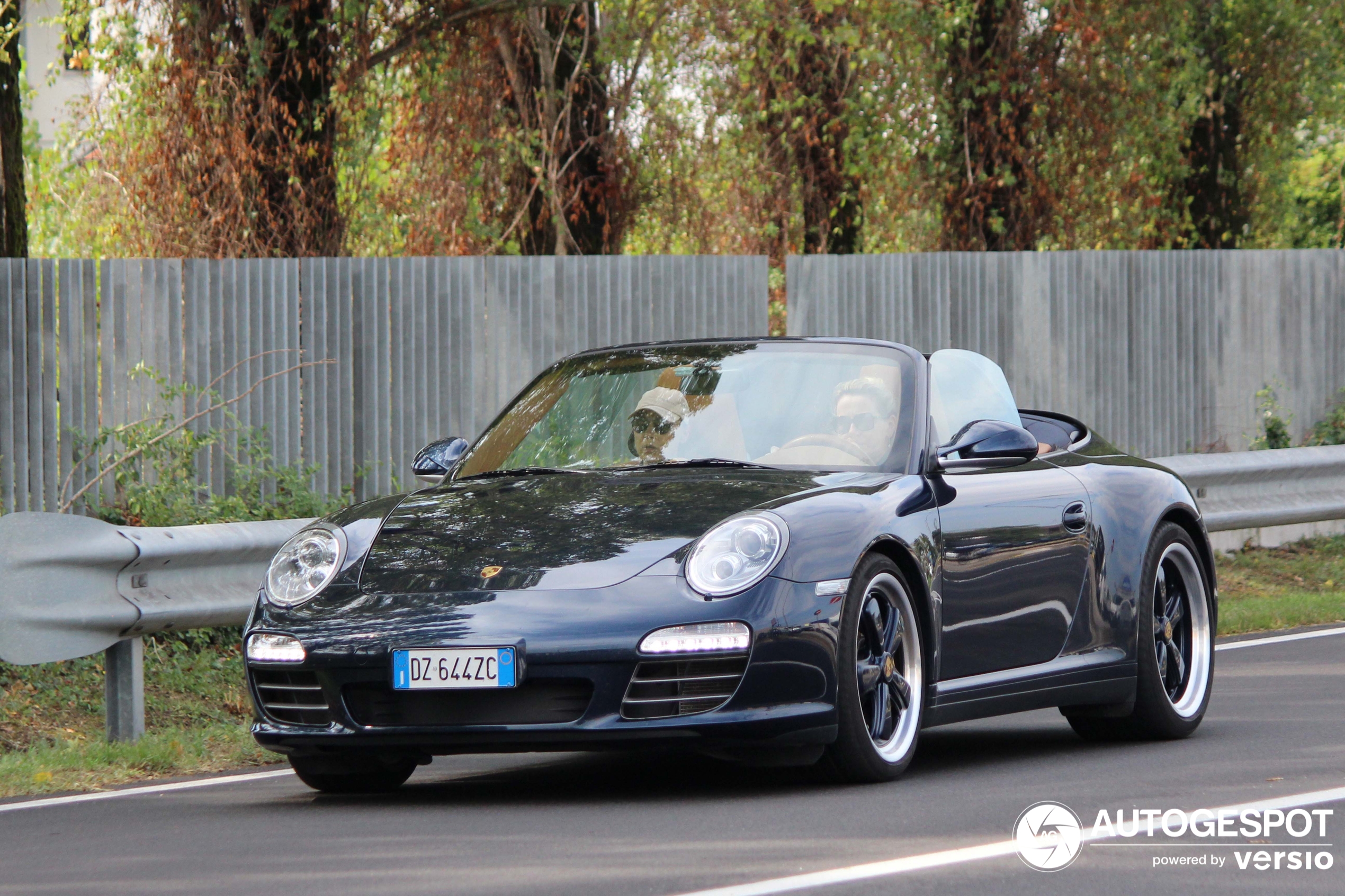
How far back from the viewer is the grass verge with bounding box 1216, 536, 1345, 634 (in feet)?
39.2

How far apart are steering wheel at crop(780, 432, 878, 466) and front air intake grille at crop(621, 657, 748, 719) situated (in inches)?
52.3

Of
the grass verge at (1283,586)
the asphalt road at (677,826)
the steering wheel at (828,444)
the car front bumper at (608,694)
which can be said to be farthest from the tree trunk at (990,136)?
the car front bumper at (608,694)

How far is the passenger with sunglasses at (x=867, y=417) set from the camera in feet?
23.0

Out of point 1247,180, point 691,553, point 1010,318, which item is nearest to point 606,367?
point 691,553

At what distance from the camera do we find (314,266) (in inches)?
487

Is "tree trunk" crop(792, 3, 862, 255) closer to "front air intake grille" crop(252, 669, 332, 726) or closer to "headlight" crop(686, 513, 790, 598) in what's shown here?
"headlight" crop(686, 513, 790, 598)

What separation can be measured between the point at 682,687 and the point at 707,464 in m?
1.24

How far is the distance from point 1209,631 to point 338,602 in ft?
12.4

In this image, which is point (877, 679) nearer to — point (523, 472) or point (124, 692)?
point (523, 472)

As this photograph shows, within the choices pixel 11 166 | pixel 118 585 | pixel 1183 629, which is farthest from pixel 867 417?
pixel 11 166

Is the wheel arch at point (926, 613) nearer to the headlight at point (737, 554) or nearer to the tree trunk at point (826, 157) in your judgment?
the headlight at point (737, 554)

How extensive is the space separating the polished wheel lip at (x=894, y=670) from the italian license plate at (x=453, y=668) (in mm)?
1129

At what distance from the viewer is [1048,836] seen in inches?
214

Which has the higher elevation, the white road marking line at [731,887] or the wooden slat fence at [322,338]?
the wooden slat fence at [322,338]
